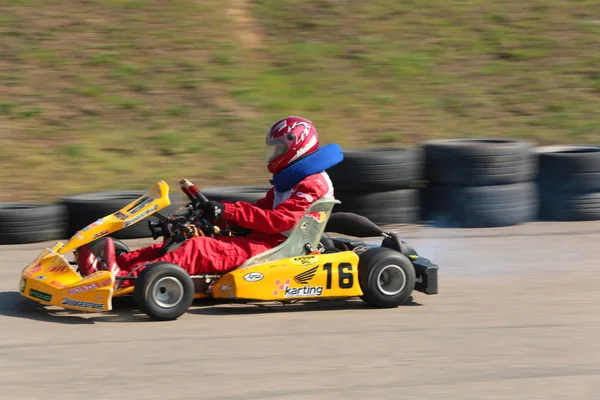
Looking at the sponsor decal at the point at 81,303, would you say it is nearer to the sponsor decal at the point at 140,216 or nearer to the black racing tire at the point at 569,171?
the sponsor decal at the point at 140,216

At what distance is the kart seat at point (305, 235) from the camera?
19.9 ft

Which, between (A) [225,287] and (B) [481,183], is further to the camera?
(B) [481,183]

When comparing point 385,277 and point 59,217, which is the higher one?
point 59,217

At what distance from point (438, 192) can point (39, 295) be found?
4634 millimetres

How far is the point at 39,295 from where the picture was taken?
5.73 m

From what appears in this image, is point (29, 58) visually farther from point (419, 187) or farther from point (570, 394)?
point (570, 394)

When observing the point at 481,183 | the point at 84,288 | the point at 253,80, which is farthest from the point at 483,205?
the point at 253,80

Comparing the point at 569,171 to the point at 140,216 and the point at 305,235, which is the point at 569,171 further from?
the point at 140,216

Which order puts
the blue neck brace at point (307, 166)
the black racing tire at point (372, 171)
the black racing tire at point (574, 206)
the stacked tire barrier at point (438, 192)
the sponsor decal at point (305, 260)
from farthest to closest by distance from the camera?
the black racing tire at point (574, 206)
the black racing tire at point (372, 171)
the stacked tire barrier at point (438, 192)
the blue neck brace at point (307, 166)
the sponsor decal at point (305, 260)

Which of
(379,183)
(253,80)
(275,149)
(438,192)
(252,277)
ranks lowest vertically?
(252,277)

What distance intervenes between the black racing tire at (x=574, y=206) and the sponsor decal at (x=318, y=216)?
3.91 metres

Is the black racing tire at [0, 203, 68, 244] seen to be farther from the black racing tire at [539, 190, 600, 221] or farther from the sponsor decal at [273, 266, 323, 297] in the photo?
the black racing tire at [539, 190, 600, 221]

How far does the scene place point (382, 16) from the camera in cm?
1500

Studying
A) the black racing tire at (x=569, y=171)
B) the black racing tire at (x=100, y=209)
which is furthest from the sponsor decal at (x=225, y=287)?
the black racing tire at (x=569, y=171)
